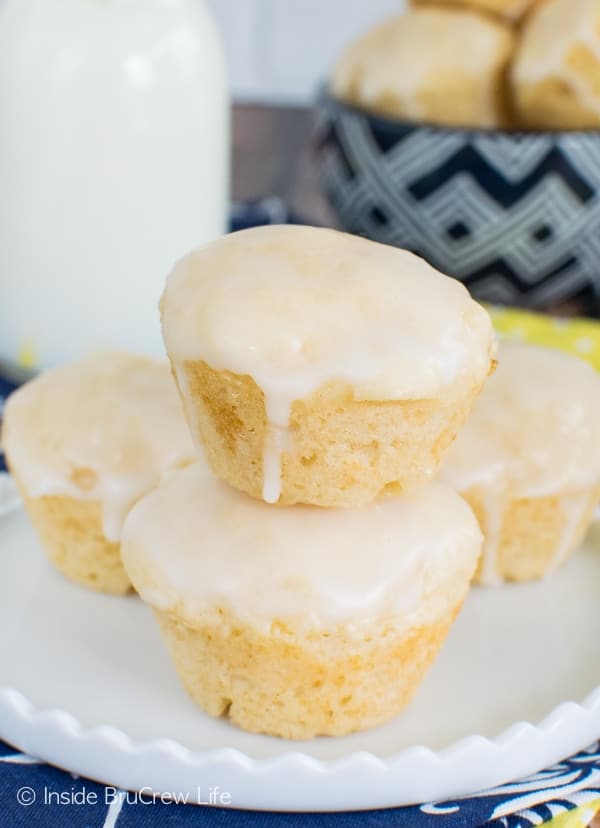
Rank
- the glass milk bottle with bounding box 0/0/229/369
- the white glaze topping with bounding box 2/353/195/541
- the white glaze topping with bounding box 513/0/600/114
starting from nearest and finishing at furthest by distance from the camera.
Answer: the white glaze topping with bounding box 2/353/195/541 → the glass milk bottle with bounding box 0/0/229/369 → the white glaze topping with bounding box 513/0/600/114

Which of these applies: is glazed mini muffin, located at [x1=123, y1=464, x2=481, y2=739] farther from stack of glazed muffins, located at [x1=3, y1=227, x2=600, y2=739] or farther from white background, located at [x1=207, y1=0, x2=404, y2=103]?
white background, located at [x1=207, y1=0, x2=404, y2=103]

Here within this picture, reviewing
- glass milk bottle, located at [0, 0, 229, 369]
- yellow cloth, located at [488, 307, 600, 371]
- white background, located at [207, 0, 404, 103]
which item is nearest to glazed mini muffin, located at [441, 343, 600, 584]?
yellow cloth, located at [488, 307, 600, 371]

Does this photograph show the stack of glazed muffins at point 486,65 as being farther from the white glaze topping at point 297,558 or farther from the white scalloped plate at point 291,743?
the white glaze topping at point 297,558

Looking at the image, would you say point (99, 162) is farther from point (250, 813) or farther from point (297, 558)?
point (250, 813)

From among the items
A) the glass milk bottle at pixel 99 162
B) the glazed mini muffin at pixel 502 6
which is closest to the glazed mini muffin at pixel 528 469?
the glass milk bottle at pixel 99 162

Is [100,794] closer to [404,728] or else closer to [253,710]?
[253,710]

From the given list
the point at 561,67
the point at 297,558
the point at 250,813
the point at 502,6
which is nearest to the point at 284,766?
the point at 250,813
